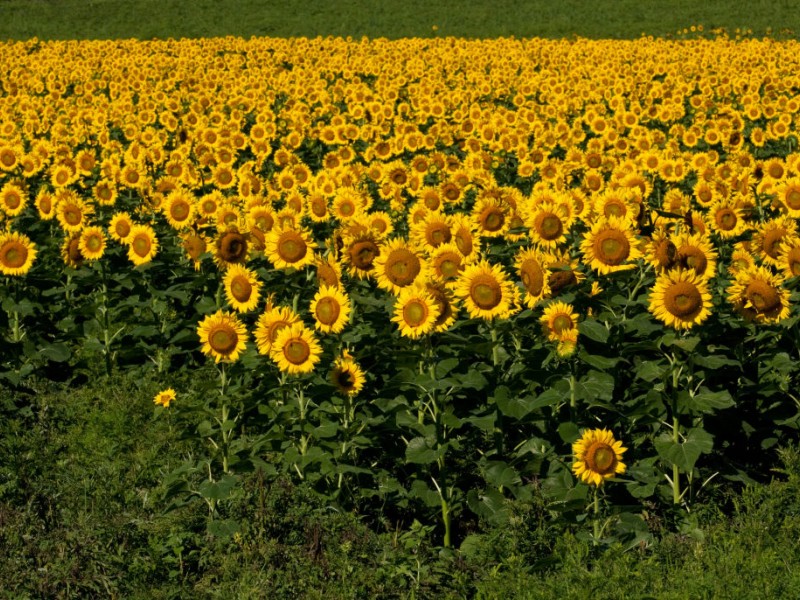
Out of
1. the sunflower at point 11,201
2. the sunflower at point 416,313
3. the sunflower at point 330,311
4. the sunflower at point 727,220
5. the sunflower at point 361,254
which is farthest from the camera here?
the sunflower at point 11,201

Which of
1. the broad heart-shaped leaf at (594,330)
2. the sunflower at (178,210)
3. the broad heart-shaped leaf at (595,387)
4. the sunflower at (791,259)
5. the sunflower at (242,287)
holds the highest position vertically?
the sunflower at (178,210)

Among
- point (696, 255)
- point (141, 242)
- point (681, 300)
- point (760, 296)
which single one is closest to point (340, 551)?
point (681, 300)

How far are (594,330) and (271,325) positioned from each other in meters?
1.99

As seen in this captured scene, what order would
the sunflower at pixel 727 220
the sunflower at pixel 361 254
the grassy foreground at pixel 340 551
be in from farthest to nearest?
1. the sunflower at pixel 727 220
2. the sunflower at pixel 361 254
3. the grassy foreground at pixel 340 551

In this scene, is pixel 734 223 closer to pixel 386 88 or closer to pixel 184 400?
pixel 184 400

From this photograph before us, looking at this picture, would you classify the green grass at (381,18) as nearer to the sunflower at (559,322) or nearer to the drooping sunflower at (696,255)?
the drooping sunflower at (696,255)

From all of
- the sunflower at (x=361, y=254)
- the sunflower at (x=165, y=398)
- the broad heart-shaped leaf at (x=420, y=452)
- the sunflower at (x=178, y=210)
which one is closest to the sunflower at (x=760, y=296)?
the broad heart-shaped leaf at (x=420, y=452)

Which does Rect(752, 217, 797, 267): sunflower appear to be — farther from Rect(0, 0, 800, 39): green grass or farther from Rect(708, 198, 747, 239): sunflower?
Rect(0, 0, 800, 39): green grass

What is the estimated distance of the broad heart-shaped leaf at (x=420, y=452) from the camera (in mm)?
5516

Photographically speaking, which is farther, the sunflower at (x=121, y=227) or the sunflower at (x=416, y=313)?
the sunflower at (x=121, y=227)

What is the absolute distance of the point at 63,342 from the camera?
8438mm

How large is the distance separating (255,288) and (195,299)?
9.24 feet

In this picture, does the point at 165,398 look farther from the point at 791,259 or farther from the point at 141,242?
the point at 791,259

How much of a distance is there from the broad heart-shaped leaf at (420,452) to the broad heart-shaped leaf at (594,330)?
116 cm
